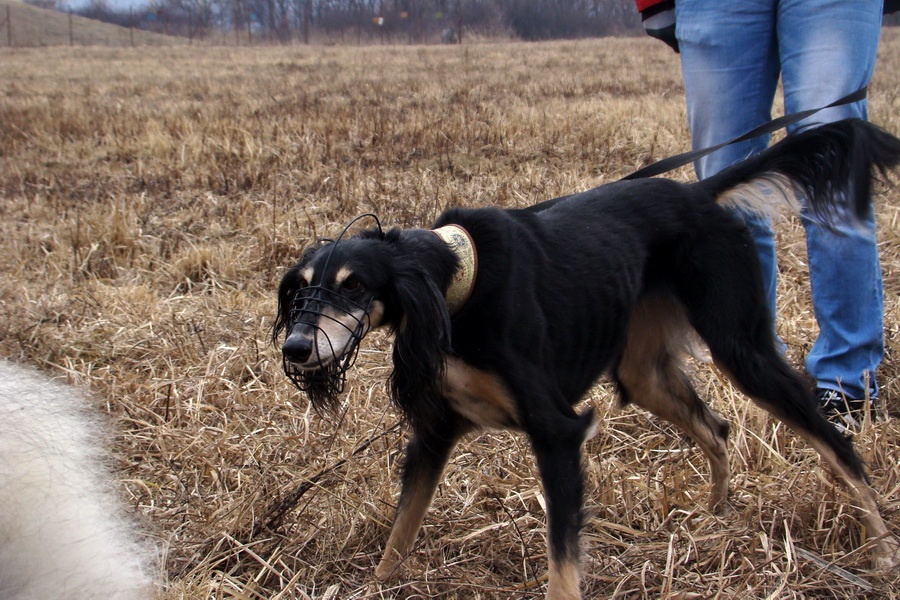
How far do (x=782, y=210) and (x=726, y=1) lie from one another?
785 millimetres

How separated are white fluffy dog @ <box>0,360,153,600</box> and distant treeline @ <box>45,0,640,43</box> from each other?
3649cm

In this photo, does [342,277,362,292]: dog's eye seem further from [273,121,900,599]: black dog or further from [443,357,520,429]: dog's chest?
[443,357,520,429]: dog's chest

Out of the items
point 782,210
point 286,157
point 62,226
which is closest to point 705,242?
point 782,210

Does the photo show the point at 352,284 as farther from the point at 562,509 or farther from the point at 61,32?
the point at 61,32

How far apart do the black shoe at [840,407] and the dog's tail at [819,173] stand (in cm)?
71

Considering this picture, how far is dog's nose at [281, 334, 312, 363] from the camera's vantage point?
6.01ft

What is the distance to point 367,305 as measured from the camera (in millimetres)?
2023

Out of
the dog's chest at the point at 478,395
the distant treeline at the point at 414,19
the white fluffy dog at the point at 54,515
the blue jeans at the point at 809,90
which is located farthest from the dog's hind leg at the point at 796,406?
the distant treeline at the point at 414,19

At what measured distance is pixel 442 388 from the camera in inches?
88.2

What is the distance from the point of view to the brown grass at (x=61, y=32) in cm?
4588

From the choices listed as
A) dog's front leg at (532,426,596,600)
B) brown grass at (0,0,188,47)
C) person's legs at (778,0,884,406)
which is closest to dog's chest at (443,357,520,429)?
dog's front leg at (532,426,596,600)

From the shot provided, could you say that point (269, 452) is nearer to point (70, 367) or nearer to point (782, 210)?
point (70, 367)

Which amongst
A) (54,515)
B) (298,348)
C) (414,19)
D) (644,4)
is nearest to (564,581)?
(298,348)

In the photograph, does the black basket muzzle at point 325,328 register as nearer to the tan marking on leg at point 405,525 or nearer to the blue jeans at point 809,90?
the tan marking on leg at point 405,525
